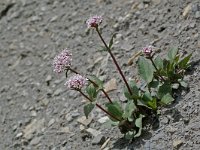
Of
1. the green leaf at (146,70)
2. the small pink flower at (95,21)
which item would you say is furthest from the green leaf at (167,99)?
the small pink flower at (95,21)

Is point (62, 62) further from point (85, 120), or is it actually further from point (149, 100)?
point (85, 120)

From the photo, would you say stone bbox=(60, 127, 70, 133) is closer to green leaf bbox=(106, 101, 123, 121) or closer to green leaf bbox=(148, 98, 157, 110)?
green leaf bbox=(106, 101, 123, 121)

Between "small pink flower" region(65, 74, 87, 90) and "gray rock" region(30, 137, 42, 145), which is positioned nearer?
"small pink flower" region(65, 74, 87, 90)

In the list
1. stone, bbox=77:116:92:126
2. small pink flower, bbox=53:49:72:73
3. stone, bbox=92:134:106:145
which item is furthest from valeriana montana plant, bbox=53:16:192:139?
stone, bbox=77:116:92:126

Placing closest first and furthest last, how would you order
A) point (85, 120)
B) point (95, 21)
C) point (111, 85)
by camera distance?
point (95, 21), point (85, 120), point (111, 85)

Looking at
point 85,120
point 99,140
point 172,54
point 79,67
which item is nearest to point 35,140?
point 85,120

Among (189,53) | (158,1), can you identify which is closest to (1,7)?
(158,1)
